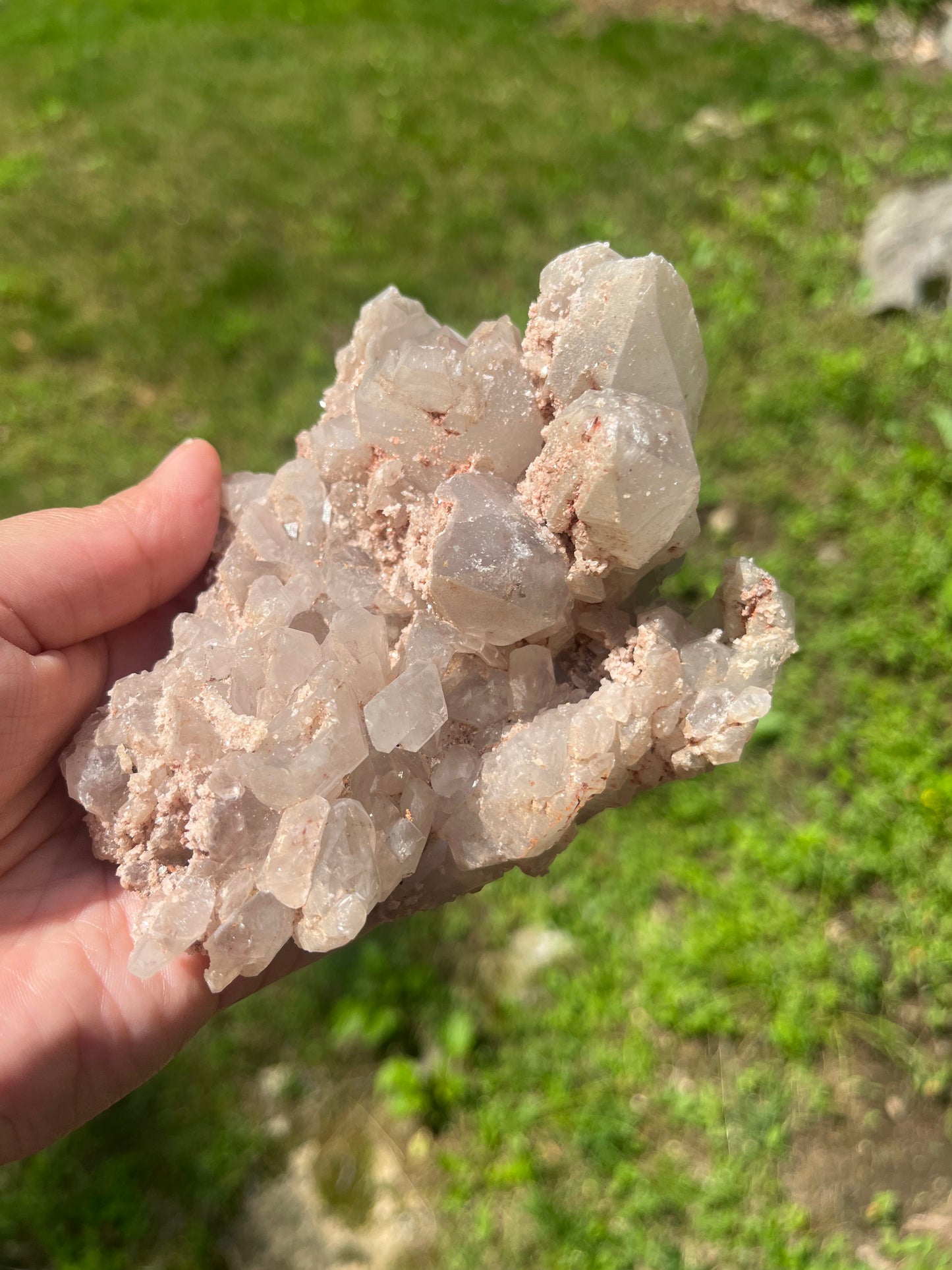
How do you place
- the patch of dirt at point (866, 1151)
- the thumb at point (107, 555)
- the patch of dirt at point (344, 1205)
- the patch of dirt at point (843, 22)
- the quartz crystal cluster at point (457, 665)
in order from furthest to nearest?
the patch of dirt at point (843, 22), the patch of dirt at point (344, 1205), the patch of dirt at point (866, 1151), the thumb at point (107, 555), the quartz crystal cluster at point (457, 665)

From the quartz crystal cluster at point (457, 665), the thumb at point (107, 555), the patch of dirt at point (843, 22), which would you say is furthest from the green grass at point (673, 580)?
the thumb at point (107, 555)

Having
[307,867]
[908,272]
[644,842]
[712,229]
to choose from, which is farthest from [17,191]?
[307,867]

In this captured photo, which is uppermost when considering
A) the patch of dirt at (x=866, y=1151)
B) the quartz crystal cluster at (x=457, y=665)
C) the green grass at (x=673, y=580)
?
the quartz crystal cluster at (x=457, y=665)

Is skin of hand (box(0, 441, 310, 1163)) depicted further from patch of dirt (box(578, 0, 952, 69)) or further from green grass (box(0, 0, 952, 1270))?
patch of dirt (box(578, 0, 952, 69))

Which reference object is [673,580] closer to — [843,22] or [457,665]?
[457,665]

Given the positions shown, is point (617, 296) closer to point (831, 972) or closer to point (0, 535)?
point (0, 535)

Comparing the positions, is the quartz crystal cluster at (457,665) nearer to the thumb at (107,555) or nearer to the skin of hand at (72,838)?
the skin of hand at (72,838)

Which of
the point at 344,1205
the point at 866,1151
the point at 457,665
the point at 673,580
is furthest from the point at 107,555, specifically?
the point at 866,1151
